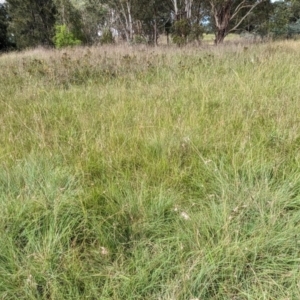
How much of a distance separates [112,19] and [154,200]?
94.6 feet

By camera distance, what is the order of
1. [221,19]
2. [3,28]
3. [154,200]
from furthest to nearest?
[3,28], [221,19], [154,200]

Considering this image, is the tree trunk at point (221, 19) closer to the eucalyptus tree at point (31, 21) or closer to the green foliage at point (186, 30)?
the green foliage at point (186, 30)

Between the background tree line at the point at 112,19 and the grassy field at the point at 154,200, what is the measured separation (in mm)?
12887

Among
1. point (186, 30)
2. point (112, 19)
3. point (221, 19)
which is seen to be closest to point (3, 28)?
point (112, 19)

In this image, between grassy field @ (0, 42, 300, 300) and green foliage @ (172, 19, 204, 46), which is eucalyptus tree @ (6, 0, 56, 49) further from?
grassy field @ (0, 42, 300, 300)

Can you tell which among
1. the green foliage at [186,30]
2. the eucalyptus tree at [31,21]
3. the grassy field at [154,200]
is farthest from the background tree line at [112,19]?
the grassy field at [154,200]

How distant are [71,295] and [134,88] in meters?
3.14

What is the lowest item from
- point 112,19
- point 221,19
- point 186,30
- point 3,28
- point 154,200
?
point 154,200

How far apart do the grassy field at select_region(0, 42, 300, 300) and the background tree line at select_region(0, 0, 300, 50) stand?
1289 cm

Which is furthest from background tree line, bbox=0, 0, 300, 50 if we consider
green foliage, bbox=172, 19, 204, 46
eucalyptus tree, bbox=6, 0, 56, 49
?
green foliage, bbox=172, 19, 204, 46

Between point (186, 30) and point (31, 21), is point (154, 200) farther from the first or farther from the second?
point (31, 21)

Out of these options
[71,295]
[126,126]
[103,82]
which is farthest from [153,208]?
[103,82]

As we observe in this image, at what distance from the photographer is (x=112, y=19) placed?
85.8 feet

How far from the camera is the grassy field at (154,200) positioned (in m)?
1.08
